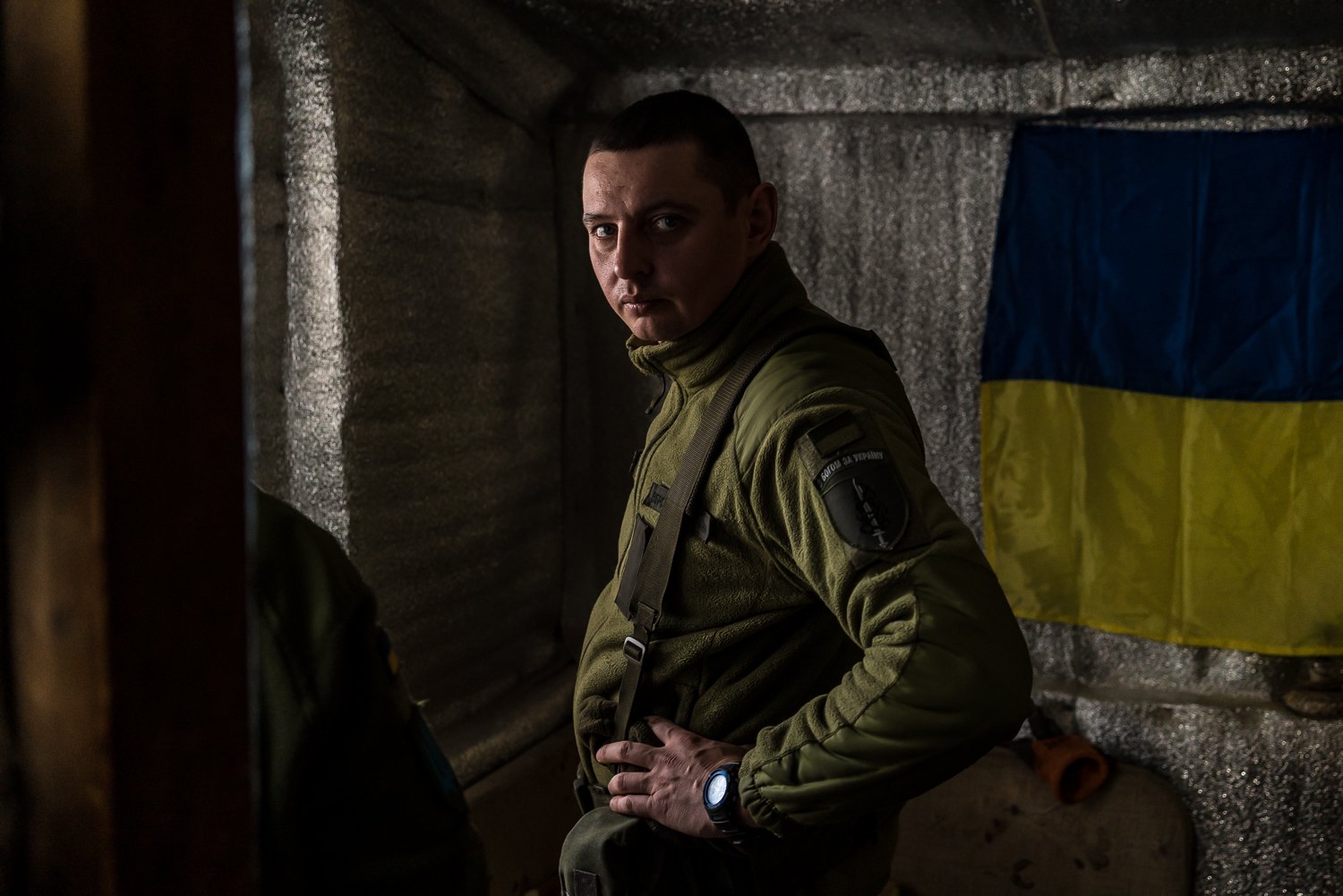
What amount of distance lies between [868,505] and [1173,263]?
57.7 inches

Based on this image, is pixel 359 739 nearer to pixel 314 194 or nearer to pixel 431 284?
pixel 314 194

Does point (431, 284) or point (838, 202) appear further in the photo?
point (838, 202)

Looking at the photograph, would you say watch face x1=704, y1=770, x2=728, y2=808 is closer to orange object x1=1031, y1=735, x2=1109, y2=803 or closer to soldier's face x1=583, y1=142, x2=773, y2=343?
soldier's face x1=583, y1=142, x2=773, y2=343

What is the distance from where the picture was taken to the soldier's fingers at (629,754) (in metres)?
1.35

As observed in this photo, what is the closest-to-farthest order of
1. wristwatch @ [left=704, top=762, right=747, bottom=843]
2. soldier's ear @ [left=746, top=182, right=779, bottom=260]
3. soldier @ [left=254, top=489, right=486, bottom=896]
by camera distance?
soldier @ [left=254, top=489, right=486, bottom=896] < wristwatch @ [left=704, top=762, right=747, bottom=843] < soldier's ear @ [left=746, top=182, right=779, bottom=260]

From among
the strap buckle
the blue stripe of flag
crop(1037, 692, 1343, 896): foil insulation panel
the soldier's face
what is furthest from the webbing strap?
crop(1037, 692, 1343, 896): foil insulation panel

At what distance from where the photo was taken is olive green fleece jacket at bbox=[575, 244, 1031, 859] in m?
1.14

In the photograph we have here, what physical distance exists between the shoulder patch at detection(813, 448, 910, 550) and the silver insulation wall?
128 centimetres

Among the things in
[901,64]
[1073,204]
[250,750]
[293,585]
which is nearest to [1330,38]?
[1073,204]

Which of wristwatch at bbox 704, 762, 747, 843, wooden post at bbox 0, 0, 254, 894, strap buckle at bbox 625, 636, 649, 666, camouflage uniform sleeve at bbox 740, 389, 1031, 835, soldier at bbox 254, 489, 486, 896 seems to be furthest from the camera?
strap buckle at bbox 625, 636, 649, 666

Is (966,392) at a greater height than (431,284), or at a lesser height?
lesser

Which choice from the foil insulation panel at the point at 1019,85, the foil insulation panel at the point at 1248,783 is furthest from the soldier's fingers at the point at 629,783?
the foil insulation panel at the point at 1019,85

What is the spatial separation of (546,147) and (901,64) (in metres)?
0.88

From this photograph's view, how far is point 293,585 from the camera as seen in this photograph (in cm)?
79
